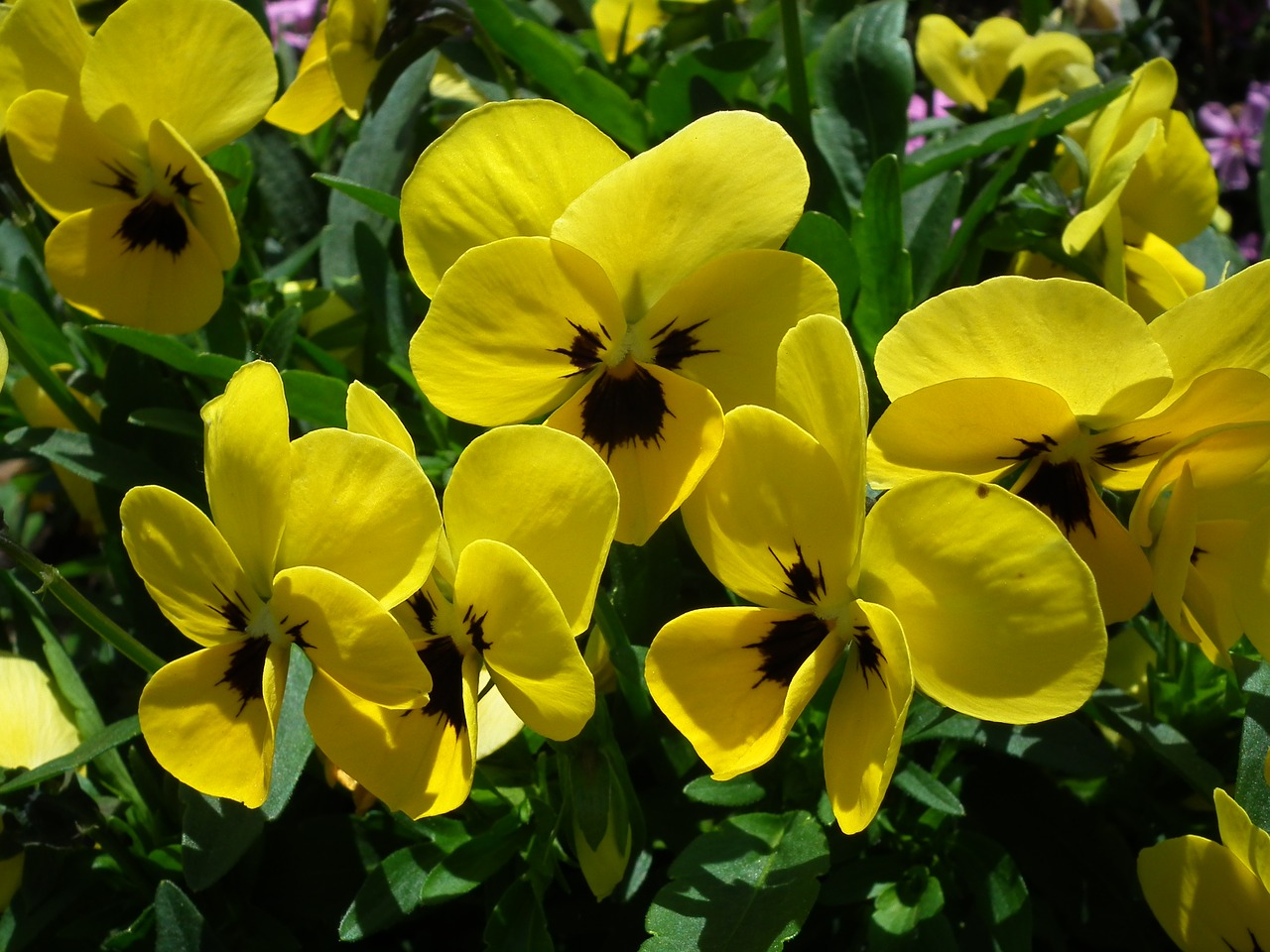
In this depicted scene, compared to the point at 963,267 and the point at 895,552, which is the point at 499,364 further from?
the point at 963,267

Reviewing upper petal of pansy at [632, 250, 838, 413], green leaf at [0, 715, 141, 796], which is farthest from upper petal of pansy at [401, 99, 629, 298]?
green leaf at [0, 715, 141, 796]

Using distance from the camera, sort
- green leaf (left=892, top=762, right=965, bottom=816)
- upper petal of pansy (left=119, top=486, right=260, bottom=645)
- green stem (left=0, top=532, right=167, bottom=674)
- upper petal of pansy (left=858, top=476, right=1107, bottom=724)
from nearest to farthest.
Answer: upper petal of pansy (left=858, top=476, right=1107, bottom=724) < upper petal of pansy (left=119, top=486, right=260, bottom=645) < green stem (left=0, top=532, right=167, bottom=674) < green leaf (left=892, top=762, right=965, bottom=816)

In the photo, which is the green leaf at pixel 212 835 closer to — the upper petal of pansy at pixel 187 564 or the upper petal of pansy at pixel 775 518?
the upper petal of pansy at pixel 187 564

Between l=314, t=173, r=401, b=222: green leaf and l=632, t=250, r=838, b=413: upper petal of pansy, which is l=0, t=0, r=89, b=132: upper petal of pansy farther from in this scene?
l=632, t=250, r=838, b=413: upper petal of pansy

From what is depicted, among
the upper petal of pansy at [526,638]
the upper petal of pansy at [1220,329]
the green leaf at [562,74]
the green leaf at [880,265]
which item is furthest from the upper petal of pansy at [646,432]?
the green leaf at [562,74]

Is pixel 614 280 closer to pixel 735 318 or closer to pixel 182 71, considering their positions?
pixel 735 318

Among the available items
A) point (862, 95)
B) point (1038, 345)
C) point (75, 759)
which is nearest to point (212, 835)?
point (75, 759)
